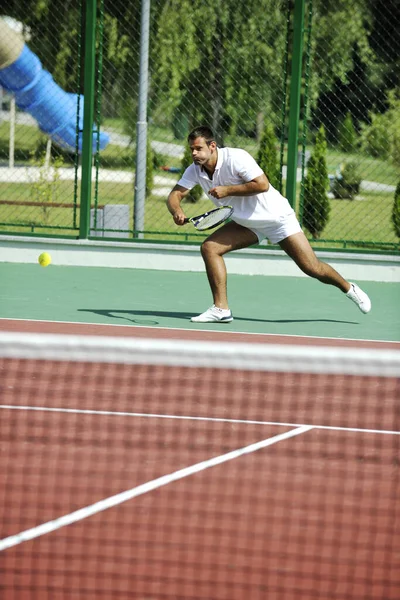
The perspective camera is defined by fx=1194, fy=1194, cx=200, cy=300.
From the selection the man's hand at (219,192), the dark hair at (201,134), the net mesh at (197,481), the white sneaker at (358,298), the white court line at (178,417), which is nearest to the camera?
the net mesh at (197,481)

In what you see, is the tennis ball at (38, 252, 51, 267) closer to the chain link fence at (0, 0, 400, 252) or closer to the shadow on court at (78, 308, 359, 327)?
the chain link fence at (0, 0, 400, 252)

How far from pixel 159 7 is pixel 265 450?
1964 centimetres

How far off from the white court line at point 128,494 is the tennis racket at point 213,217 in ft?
9.22

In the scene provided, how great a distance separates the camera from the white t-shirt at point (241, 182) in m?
7.84

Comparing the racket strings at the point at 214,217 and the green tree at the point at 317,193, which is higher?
the racket strings at the point at 214,217

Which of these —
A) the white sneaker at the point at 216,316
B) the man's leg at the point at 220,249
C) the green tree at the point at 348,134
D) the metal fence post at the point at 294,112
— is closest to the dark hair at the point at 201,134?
the man's leg at the point at 220,249

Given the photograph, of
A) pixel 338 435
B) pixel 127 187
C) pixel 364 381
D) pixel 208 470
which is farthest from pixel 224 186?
pixel 127 187

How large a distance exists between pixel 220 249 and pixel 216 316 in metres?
0.48

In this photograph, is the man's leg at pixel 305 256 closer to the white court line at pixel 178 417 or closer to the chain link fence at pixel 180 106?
the white court line at pixel 178 417

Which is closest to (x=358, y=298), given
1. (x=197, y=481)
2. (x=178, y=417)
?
(x=178, y=417)

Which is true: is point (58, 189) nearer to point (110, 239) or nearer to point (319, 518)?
point (110, 239)

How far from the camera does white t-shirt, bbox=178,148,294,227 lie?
784 cm

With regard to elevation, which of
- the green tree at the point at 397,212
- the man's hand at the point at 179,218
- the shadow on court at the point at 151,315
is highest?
the man's hand at the point at 179,218

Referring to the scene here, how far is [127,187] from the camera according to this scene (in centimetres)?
2386
